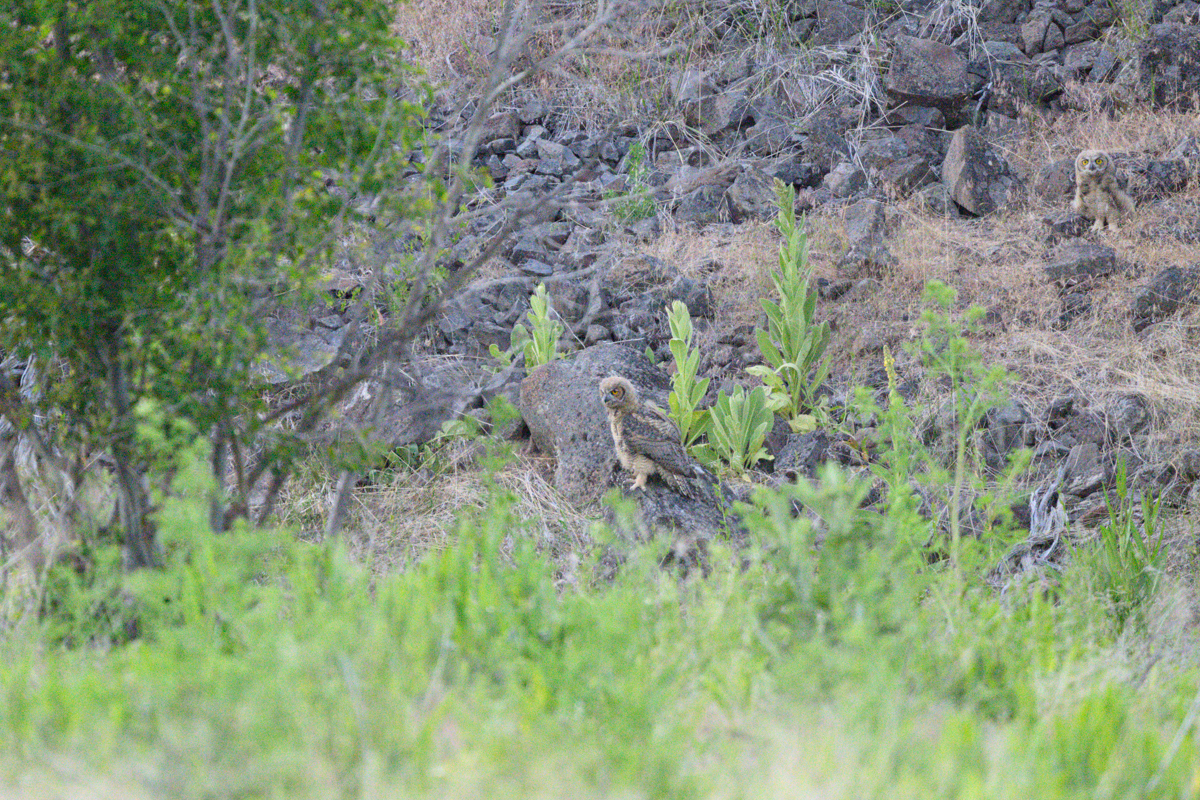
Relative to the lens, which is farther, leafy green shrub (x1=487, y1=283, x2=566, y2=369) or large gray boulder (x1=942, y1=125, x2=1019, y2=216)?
large gray boulder (x1=942, y1=125, x2=1019, y2=216)

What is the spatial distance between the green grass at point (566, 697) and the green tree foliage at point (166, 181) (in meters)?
0.54

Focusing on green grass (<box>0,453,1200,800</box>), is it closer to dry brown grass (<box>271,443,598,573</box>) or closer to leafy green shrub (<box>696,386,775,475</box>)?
dry brown grass (<box>271,443,598,573</box>)

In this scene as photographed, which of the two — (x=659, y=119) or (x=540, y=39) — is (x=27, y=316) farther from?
(x=540, y=39)

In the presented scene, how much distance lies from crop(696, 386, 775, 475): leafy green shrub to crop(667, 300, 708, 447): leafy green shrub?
0.27ft

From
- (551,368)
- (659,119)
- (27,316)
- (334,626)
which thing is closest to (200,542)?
(334,626)

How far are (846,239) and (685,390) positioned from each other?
239 cm

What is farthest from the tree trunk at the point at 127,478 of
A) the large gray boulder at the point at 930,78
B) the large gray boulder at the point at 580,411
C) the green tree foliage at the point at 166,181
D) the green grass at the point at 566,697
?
the large gray boulder at the point at 930,78

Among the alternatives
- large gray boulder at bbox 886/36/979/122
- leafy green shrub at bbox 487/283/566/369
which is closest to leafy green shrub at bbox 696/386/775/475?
leafy green shrub at bbox 487/283/566/369

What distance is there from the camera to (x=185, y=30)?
8.34 feet

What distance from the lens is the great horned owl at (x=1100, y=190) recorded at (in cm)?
650

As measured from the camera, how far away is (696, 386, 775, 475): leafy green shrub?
511 centimetres

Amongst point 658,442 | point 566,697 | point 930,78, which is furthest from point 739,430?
point 930,78

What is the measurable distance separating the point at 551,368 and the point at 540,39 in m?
5.27

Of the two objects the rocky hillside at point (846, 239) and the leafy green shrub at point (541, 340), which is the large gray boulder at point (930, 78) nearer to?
the rocky hillside at point (846, 239)
